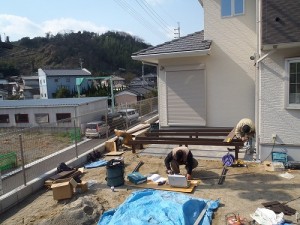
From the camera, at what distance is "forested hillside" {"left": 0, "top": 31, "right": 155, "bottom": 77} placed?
330ft

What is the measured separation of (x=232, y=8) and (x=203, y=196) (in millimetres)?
8397

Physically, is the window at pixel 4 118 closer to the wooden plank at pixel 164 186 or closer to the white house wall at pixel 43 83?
the wooden plank at pixel 164 186

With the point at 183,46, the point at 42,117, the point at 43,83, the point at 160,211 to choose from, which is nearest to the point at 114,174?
the point at 160,211

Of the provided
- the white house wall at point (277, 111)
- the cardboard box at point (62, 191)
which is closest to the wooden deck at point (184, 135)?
the white house wall at point (277, 111)

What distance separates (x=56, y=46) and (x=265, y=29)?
365 ft

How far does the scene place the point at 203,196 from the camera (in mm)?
6828

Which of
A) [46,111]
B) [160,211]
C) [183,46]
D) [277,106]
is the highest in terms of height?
[183,46]

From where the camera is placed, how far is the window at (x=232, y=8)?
11.5 meters

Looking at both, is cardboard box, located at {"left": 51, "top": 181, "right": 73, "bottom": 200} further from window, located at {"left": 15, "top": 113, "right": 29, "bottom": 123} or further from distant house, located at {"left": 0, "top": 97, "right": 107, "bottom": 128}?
window, located at {"left": 15, "top": 113, "right": 29, "bottom": 123}

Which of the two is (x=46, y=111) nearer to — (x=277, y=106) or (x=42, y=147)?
(x=42, y=147)

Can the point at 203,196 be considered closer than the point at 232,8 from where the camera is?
Yes

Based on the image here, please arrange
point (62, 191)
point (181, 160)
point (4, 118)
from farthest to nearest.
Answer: point (4, 118)
point (181, 160)
point (62, 191)

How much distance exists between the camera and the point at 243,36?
37.4ft

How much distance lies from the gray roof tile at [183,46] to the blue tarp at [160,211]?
673 cm
